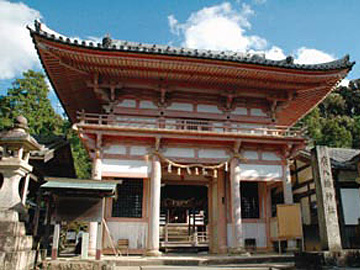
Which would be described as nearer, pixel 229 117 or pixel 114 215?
pixel 114 215

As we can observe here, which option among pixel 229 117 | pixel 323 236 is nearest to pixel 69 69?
pixel 229 117

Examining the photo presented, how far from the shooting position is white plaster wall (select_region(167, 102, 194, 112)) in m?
14.3

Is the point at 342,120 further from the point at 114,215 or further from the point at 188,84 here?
the point at 114,215

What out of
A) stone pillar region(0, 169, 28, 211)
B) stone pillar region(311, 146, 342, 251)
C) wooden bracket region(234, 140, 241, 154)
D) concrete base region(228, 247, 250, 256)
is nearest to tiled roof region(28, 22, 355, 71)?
wooden bracket region(234, 140, 241, 154)

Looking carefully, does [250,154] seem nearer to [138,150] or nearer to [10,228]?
[138,150]

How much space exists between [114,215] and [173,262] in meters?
4.06

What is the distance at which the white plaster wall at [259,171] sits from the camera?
43.2ft

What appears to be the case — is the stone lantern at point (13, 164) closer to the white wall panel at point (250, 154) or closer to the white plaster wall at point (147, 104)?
the white plaster wall at point (147, 104)

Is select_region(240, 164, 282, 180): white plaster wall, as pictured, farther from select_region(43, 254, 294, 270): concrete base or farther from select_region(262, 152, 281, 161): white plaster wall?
select_region(43, 254, 294, 270): concrete base

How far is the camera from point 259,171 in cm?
1331

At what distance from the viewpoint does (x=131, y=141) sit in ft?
41.7

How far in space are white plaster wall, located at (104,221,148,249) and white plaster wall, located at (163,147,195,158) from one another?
128 inches

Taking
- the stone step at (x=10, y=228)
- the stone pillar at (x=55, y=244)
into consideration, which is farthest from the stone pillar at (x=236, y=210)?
the stone step at (x=10, y=228)

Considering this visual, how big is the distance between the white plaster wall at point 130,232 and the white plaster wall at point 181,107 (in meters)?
5.52
